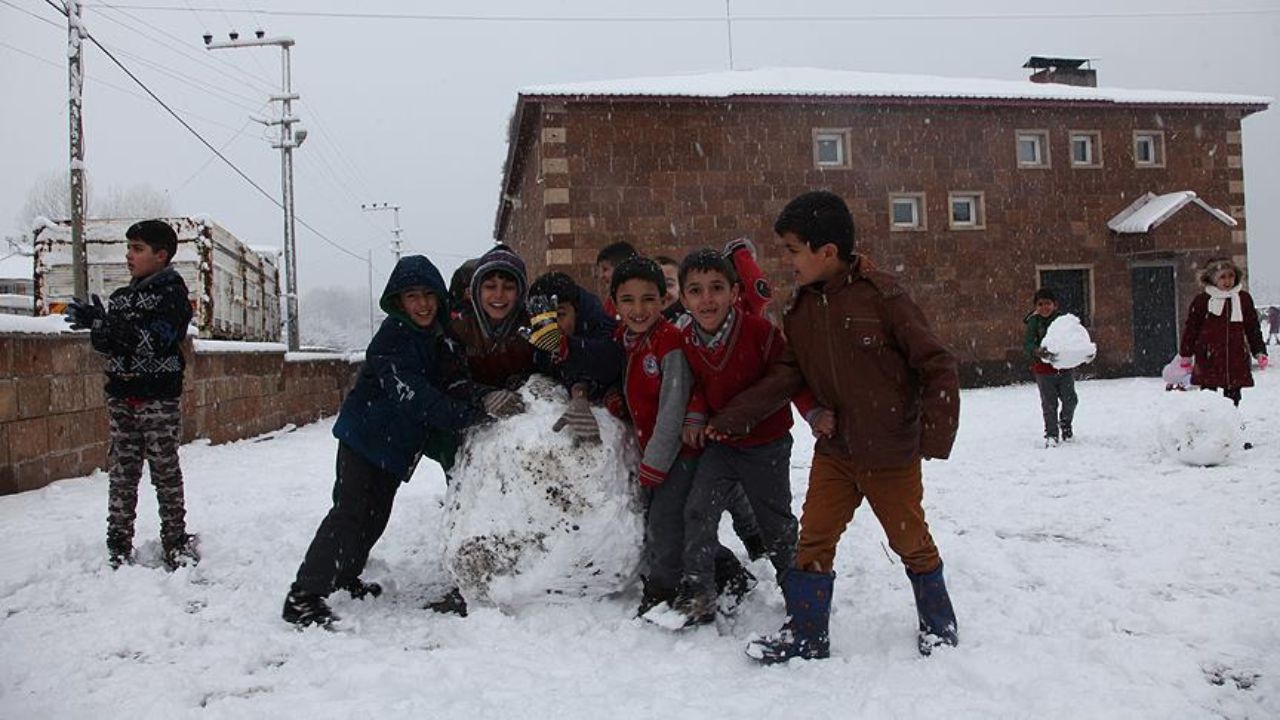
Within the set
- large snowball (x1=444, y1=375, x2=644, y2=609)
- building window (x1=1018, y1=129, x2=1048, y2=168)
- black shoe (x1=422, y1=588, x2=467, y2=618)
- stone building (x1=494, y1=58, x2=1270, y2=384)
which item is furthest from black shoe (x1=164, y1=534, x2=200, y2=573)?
building window (x1=1018, y1=129, x2=1048, y2=168)

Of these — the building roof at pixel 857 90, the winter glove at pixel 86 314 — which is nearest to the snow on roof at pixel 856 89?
the building roof at pixel 857 90

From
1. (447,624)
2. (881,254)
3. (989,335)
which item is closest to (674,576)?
(447,624)

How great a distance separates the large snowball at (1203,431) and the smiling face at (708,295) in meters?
5.10

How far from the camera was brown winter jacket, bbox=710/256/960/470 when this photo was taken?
9.46 ft

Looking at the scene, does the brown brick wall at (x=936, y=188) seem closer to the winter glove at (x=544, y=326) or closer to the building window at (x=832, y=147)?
the building window at (x=832, y=147)

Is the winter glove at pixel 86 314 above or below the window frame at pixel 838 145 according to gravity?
below

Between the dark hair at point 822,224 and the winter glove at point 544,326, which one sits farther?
the winter glove at point 544,326

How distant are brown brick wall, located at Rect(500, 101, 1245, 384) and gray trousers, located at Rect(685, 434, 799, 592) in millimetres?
12713

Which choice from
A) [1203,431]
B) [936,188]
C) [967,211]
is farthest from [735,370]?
[967,211]

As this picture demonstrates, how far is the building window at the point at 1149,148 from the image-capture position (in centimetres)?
1912

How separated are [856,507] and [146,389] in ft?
11.5

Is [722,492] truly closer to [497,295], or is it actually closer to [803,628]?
[803,628]

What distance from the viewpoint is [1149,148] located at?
19.3 m

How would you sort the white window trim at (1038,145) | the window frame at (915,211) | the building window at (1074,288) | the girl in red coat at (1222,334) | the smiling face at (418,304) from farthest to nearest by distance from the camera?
the building window at (1074,288)
the white window trim at (1038,145)
the window frame at (915,211)
the girl in red coat at (1222,334)
the smiling face at (418,304)
